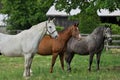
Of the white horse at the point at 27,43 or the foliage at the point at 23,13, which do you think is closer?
the white horse at the point at 27,43

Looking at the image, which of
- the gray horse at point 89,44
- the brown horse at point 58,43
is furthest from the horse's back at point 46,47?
the gray horse at point 89,44

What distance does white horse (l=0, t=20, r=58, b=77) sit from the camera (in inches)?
501

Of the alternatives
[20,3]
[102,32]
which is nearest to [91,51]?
[102,32]

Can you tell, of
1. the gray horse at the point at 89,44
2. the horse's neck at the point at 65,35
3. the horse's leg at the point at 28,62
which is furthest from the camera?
the gray horse at the point at 89,44

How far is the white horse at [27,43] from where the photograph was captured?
12727 mm

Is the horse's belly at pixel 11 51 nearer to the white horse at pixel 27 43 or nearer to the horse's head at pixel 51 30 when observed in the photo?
the white horse at pixel 27 43

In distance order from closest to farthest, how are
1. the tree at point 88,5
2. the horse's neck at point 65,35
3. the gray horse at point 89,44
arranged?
1. the tree at point 88,5
2. the horse's neck at point 65,35
3. the gray horse at point 89,44

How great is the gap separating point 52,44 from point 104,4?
8.10 feet

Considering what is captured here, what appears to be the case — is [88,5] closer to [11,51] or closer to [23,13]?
[11,51]

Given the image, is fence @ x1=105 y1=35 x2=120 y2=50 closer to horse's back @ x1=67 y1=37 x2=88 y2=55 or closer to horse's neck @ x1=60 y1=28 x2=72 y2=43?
horse's back @ x1=67 y1=37 x2=88 y2=55

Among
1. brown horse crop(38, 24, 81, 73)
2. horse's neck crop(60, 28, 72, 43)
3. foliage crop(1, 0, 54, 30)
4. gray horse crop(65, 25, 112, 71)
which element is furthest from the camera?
foliage crop(1, 0, 54, 30)

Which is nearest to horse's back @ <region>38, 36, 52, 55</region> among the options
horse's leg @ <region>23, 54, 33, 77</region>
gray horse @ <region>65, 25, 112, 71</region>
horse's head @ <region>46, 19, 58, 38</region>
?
gray horse @ <region>65, 25, 112, 71</region>

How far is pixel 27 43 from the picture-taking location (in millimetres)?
12789

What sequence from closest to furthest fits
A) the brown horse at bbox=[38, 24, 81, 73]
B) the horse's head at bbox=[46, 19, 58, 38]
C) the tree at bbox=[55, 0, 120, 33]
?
the horse's head at bbox=[46, 19, 58, 38], the tree at bbox=[55, 0, 120, 33], the brown horse at bbox=[38, 24, 81, 73]
